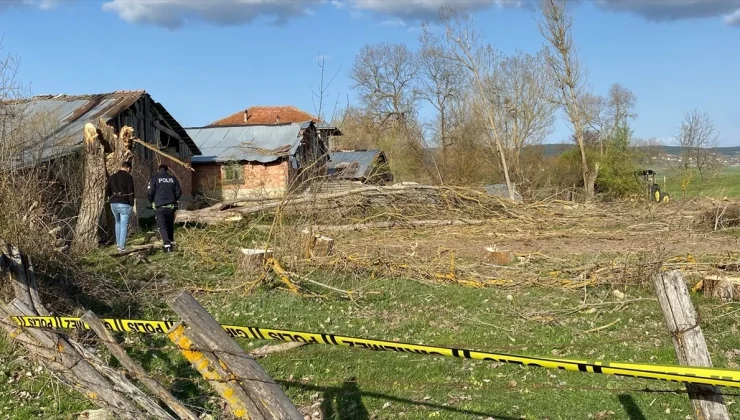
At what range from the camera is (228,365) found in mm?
2980

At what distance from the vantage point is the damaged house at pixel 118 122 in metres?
15.2

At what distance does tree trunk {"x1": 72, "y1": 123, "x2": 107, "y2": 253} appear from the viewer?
12.4 meters

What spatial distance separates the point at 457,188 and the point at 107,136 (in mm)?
8124

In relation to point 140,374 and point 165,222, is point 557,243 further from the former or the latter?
point 140,374

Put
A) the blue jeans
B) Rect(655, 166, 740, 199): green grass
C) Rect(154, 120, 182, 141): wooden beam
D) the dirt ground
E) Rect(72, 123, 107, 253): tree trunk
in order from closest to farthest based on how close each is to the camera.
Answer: the dirt ground → the blue jeans → Rect(72, 123, 107, 253): tree trunk → Rect(154, 120, 182, 141): wooden beam → Rect(655, 166, 740, 199): green grass

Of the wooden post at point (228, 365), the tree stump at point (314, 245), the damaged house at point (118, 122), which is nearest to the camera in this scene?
the wooden post at point (228, 365)

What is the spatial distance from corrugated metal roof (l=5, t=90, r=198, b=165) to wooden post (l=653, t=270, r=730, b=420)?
1312 cm

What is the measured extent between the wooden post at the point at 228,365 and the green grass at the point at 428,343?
2.14 m

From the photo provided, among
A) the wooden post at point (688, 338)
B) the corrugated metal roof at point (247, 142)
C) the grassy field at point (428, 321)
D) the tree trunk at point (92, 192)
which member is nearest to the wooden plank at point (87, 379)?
the grassy field at point (428, 321)

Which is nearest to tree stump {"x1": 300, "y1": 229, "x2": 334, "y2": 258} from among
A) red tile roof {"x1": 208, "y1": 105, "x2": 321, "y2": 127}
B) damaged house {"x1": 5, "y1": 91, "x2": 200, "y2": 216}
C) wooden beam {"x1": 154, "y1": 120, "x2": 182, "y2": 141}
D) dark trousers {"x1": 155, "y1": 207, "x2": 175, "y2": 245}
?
dark trousers {"x1": 155, "y1": 207, "x2": 175, "y2": 245}

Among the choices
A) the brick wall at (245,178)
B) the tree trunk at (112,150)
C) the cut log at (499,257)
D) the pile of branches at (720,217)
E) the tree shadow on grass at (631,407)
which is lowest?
the tree shadow on grass at (631,407)

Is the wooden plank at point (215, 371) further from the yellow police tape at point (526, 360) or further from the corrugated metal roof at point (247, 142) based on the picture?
the corrugated metal roof at point (247, 142)

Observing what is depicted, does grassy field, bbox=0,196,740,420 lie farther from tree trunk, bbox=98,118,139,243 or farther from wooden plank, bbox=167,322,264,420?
wooden plank, bbox=167,322,264,420

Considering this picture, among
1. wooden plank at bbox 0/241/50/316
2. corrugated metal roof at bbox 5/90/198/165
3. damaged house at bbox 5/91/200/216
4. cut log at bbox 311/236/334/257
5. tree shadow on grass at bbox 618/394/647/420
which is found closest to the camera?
tree shadow on grass at bbox 618/394/647/420
